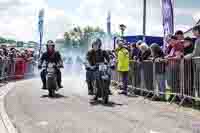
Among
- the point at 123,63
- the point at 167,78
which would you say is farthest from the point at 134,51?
the point at 167,78

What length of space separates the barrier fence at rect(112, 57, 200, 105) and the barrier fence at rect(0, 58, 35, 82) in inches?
374

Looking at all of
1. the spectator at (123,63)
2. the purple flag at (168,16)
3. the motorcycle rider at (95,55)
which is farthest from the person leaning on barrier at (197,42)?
the purple flag at (168,16)

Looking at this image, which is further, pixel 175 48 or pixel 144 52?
pixel 144 52

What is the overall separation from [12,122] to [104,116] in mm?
2197

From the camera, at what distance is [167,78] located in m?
13.8

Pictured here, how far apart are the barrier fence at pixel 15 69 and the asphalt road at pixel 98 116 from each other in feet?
33.6

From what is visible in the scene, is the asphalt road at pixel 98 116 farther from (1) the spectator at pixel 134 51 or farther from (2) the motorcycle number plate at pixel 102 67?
(1) the spectator at pixel 134 51

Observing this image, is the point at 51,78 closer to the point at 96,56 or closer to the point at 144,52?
the point at 96,56

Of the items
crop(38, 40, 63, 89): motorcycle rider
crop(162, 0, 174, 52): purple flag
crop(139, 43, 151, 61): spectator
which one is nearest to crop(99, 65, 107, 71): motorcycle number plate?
crop(139, 43, 151, 61): spectator

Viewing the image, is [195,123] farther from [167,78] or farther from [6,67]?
[6,67]

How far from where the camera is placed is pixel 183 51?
13203mm

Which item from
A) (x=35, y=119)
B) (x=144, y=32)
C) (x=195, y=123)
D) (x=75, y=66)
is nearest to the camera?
(x=195, y=123)

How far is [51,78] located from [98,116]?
5.53 meters

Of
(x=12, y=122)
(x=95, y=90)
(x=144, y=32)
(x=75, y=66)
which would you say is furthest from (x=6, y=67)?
(x=75, y=66)
